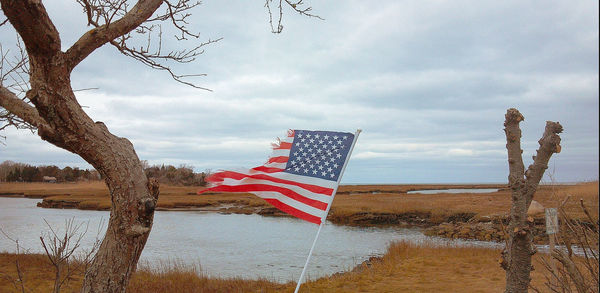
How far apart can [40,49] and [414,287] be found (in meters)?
9.90

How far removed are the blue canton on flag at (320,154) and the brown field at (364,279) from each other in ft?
16.2

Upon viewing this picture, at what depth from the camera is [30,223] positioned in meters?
29.4

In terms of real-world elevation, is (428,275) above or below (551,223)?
below

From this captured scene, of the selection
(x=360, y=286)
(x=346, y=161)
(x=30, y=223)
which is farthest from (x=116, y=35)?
(x=30, y=223)

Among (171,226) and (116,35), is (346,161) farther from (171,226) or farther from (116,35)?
(171,226)

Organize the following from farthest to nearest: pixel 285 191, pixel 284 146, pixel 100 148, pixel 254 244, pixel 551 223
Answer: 1. pixel 254 244
2. pixel 284 146
3. pixel 285 191
4. pixel 551 223
5. pixel 100 148

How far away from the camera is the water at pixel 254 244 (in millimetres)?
16203

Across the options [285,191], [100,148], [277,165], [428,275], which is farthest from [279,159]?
[428,275]

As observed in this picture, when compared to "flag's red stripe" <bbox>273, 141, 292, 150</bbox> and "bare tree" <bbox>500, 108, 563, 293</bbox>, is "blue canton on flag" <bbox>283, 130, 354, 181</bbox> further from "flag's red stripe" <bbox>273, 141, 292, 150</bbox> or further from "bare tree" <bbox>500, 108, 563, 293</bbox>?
"bare tree" <bbox>500, 108, 563, 293</bbox>

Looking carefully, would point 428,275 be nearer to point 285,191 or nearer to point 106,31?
point 285,191

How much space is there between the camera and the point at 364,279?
1154 centimetres

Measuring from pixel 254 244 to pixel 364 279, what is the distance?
11.5 metres

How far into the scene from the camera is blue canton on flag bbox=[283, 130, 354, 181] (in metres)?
6.57

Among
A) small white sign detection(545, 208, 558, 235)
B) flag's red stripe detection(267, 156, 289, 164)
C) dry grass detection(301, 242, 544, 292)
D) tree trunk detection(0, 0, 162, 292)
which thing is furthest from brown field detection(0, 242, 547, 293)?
tree trunk detection(0, 0, 162, 292)
